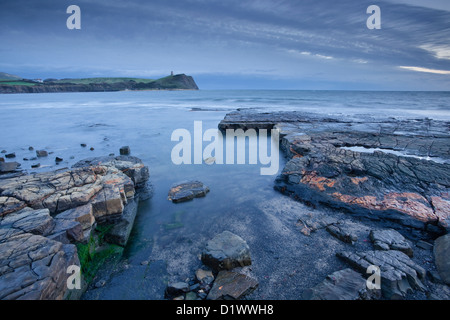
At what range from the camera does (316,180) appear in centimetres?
787

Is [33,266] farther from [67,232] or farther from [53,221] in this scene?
[53,221]

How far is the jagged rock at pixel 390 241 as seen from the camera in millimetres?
4793

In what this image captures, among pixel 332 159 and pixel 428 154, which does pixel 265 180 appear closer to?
pixel 332 159

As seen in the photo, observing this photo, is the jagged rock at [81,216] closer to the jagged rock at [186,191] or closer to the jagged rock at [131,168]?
the jagged rock at [186,191]

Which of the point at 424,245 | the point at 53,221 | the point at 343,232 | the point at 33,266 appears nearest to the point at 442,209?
the point at 424,245

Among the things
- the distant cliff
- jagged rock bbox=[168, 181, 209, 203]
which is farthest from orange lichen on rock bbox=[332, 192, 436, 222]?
the distant cliff

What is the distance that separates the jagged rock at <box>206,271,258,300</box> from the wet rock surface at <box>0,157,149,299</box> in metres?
2.57

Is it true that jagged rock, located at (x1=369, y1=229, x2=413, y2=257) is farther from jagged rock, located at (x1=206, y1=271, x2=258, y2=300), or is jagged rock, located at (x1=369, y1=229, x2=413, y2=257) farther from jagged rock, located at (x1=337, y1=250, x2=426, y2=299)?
jagged rock, located at (x1=206, y1=271, x2=258, y2=300)

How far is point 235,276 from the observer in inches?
173

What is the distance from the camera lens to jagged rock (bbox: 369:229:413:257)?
15.7 ft

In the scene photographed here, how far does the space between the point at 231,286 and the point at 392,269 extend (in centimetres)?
303

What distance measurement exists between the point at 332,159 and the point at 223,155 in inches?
241
